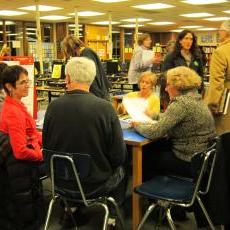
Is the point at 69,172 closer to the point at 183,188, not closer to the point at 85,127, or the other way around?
the point at 85,127

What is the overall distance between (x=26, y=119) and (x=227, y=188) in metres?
1.33

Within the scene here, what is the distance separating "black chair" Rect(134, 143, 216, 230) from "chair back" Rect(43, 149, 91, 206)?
1.35 feet

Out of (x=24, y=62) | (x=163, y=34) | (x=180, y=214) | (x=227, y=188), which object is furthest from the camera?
(x=163, y=34)

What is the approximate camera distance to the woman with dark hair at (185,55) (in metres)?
3.84

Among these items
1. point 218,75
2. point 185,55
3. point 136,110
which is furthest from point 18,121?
point 185,55

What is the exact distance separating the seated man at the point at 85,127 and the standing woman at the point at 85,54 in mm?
1582

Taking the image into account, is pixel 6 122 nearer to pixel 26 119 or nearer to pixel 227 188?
pixel 26 119

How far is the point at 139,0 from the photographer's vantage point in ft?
30.4

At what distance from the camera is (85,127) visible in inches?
77.9

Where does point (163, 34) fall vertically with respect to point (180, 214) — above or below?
above

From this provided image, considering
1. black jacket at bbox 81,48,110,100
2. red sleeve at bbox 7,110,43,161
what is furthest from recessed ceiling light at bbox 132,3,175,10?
red sleeve at bbox 7,110,43,161

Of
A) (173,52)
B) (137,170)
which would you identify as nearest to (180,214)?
(137,170)

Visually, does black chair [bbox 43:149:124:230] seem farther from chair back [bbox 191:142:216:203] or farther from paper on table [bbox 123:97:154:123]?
paper on table [bbox 123:97:154:123]

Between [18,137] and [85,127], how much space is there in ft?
1.76
